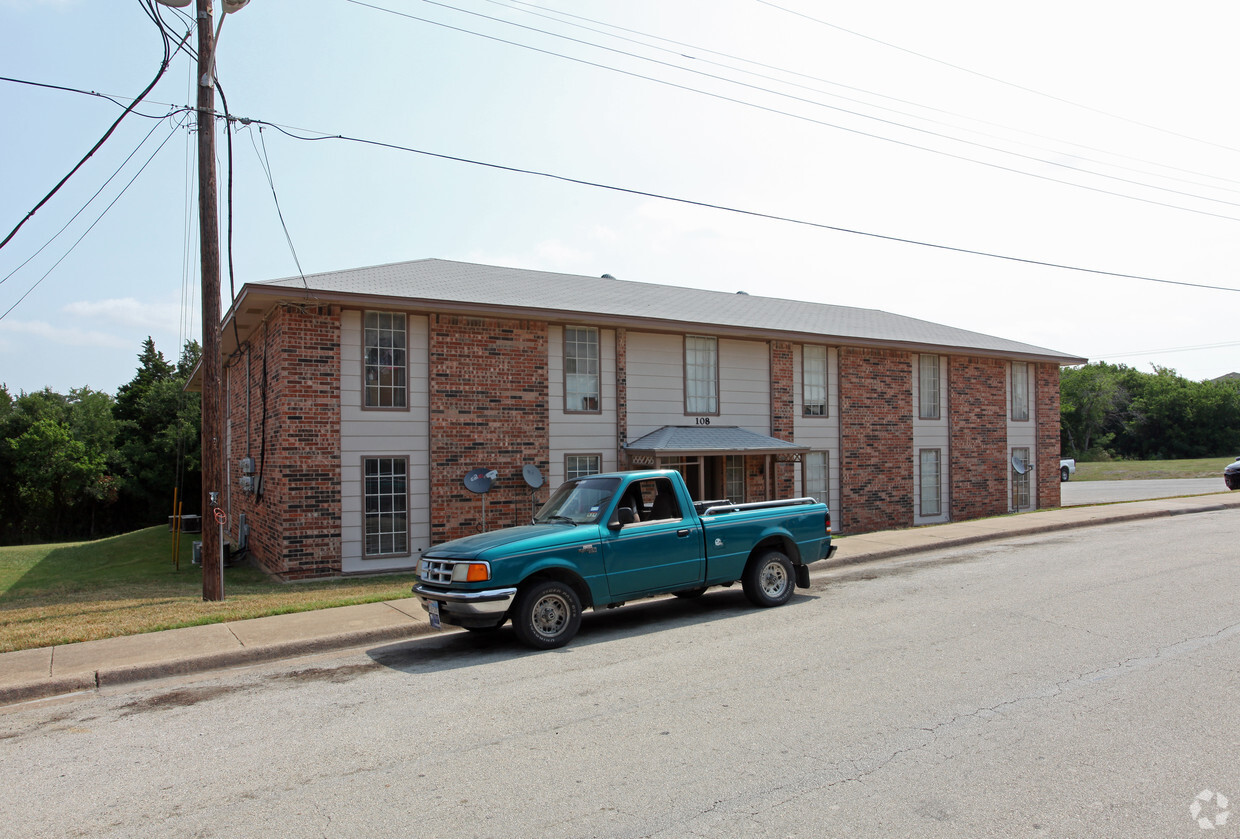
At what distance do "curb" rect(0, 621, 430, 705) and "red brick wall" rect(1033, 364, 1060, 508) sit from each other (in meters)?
21.6

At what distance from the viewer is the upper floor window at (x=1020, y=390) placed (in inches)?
949

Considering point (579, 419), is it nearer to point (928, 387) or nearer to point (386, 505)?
point (386, 505)

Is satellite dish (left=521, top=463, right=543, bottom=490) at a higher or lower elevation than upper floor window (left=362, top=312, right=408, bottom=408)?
lower

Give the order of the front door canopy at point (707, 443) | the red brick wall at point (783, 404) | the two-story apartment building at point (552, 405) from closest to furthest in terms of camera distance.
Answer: the two-story apartment building at point (552, 405) < the front door canopy at point (707, 443) < the red brick wall at point (783, 404)

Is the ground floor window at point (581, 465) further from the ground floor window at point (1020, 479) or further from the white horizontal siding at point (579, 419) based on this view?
the ground floor window at point (1020, 479)

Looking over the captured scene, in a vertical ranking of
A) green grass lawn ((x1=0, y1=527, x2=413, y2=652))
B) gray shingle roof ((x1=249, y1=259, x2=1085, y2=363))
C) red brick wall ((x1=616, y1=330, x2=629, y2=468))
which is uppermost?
gray shingle roof ((x1=249, y1=259, x2=1085, y2=363))

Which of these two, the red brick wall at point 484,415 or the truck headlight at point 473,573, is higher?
the red brick wall at point 484,415

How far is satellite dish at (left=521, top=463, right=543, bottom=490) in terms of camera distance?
15749 mm

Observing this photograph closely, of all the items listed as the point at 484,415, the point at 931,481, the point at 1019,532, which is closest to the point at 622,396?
the point at 484,415

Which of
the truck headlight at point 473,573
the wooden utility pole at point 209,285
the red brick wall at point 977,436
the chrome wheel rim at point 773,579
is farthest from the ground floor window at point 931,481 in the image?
the wooden utility pole at point 209,285

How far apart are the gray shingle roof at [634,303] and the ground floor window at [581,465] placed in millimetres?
2981

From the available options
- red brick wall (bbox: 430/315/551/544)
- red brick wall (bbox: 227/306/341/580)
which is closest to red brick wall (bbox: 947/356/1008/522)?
red brick wall (bbox: 430/315/551/544)

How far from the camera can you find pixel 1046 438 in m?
24.8

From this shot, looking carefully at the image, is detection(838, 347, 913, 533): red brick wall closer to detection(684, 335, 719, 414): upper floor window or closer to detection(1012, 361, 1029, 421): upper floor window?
detection(684, 335, 719, 414): upper floor window
